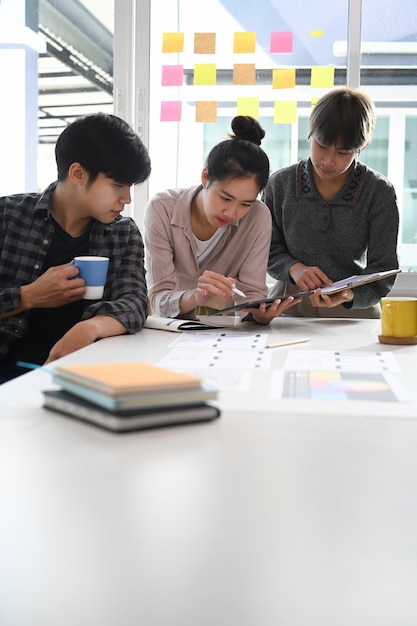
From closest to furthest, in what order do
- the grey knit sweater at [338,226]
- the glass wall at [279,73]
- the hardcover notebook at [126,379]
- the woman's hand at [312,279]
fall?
1. the hardcover notebook at [126,379]
2. the woman's hand at [312,279]
3. the grey knit sweater at [338,226]
4. the glass wall at [279,73]

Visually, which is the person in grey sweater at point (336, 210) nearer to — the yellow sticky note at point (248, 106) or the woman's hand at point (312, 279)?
the woman's hand at point (312, 279)

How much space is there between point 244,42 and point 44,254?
5.90 ft

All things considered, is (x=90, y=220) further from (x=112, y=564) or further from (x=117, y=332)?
(x=112, y=564)

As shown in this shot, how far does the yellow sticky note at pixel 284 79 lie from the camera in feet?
10.8

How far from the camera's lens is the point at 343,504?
785 millimetres

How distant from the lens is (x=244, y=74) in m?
3.33

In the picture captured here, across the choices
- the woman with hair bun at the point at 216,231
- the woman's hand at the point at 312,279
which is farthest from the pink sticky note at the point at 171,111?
the woman's hand at the point at 312,279

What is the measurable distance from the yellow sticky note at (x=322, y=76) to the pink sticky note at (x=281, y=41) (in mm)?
152

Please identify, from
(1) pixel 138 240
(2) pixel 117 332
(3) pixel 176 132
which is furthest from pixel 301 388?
(3) pixel 176 132

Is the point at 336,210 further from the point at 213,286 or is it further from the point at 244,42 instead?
the point at 244,42

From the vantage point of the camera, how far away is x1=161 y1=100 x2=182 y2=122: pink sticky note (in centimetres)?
338

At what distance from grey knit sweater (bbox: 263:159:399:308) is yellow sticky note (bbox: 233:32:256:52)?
102 cm

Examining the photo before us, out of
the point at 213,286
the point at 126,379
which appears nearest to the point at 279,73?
the point at 213,286

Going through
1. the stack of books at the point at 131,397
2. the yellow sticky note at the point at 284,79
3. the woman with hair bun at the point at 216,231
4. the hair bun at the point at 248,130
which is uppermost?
the yellow sticky note at the point at 284,79
